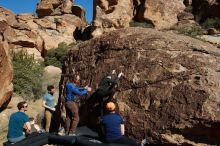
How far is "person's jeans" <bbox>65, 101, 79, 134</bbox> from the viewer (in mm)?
10266

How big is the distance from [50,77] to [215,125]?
23.7 m

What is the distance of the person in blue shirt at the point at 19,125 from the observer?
8.79 m

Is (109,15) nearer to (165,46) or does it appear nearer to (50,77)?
(50,77)

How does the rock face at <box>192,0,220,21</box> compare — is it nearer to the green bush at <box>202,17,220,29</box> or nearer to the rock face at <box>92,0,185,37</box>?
the green bush at <box>202,17,220,29</box>

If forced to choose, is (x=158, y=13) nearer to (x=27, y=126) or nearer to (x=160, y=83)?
(x=160, y=83)

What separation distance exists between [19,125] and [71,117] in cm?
184

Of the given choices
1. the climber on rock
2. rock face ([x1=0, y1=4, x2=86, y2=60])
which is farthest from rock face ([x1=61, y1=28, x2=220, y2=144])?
rock face ([x1=0, y1=4, x2=86, y2=60])

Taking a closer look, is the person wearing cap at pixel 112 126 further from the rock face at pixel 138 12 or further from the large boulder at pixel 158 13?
the large boulder at pixel 158 13

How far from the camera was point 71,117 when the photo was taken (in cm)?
1044

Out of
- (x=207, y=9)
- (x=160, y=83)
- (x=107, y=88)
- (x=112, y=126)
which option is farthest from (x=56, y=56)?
(x=112, y=126)

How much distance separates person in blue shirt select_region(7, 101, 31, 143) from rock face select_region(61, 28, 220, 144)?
8.26ft

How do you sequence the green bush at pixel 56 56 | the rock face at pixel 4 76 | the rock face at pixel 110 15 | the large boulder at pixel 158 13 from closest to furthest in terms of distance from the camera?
the rock face at pixel 4 76
the rock face at pixel 110 15
the green bush at pixel 56 56
the large boulder at pixel 158 13

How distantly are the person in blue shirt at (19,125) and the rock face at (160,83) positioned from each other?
2.52 m

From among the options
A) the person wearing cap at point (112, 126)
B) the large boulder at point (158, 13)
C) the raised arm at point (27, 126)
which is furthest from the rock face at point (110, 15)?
the person wearing cap at point (112, 126)
